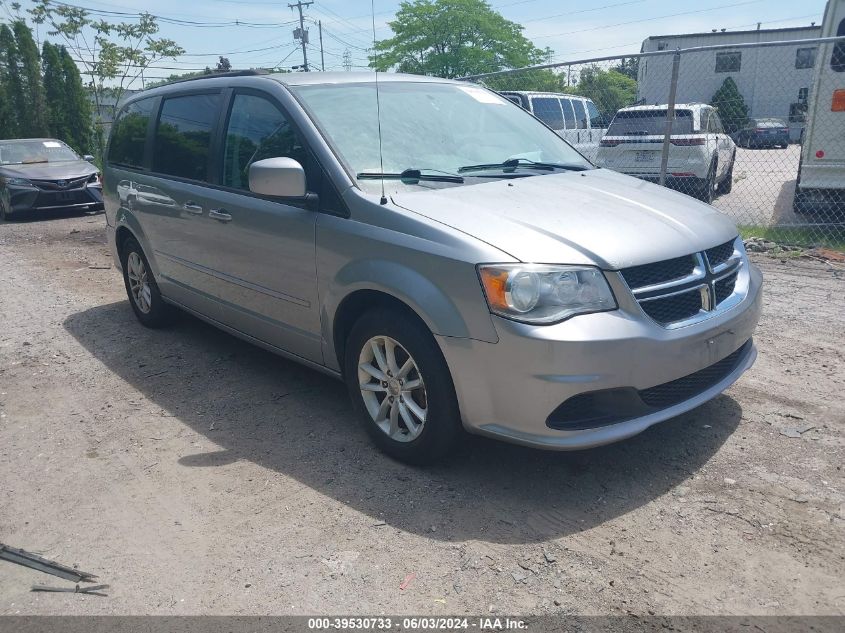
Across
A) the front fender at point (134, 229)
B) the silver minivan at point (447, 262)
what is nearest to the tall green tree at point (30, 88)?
the front fender at point (134, 229)

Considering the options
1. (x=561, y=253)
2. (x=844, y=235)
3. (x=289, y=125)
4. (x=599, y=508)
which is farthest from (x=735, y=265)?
(x=844, y=235)

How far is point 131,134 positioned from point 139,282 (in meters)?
1.22

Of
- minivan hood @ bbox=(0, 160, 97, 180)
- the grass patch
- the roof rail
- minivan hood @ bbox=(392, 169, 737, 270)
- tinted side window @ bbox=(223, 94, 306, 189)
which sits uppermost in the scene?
the roof rail

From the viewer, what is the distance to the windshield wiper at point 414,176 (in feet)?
12.1

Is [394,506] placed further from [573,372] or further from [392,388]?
[573,372]

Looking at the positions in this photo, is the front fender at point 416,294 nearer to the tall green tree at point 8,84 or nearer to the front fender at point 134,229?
the front fender at point 134,229

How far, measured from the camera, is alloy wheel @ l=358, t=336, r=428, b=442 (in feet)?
11.1

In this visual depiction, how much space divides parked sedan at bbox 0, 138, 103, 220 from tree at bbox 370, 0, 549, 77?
116ft

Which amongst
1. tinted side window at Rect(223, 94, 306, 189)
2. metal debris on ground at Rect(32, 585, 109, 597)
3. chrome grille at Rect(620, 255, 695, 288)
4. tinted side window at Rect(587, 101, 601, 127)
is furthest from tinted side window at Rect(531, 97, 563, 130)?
metal debris on ground at Rect(32, 585, 109, 597)

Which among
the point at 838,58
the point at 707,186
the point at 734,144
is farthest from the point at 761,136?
the point at 838,58

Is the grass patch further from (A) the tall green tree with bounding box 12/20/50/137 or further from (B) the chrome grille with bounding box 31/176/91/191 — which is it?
(A) the tall green tree with bounding box 12/20/50/137

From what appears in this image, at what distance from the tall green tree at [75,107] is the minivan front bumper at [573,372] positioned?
2696 centimetres

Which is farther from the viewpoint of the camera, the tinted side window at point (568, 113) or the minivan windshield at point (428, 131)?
the tinted side window at point (568, 113)

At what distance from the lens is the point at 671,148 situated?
9.98 m
